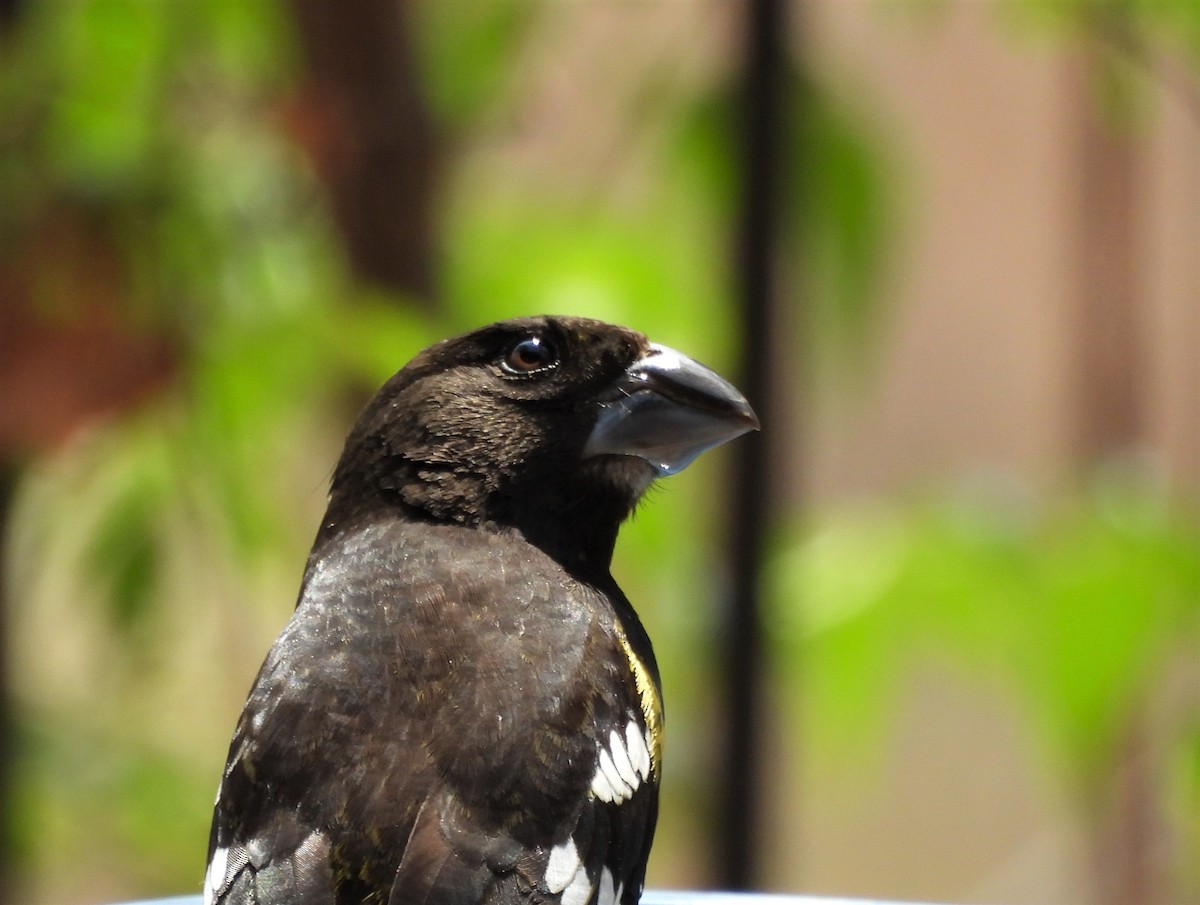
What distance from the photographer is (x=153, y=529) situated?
249cm

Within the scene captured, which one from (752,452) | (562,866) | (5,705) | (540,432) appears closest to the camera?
(562,866)

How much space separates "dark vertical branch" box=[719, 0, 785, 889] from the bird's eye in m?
0.66

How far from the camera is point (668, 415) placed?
1645mm

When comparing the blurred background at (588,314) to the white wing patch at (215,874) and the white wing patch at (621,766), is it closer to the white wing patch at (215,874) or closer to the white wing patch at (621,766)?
the white wing patch at (621,766)

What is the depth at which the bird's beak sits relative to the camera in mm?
1631

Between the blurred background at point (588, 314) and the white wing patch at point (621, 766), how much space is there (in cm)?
48

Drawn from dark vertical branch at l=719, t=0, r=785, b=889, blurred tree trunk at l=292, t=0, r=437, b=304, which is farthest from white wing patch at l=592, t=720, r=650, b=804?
Answer: blurred tree trunk at l=292, t=0, r=437, b=304

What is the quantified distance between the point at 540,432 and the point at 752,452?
745 mm

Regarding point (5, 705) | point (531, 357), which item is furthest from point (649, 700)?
point (5, 705)

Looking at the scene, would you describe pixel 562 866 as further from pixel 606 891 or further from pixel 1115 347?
pixel 1115 347

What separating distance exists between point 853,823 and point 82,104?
10.5 ft

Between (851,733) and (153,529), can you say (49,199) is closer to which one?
(153,529)

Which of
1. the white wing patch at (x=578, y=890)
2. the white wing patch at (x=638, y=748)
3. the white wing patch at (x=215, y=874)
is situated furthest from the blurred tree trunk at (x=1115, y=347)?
the white wing patch at (x=215, y=874)

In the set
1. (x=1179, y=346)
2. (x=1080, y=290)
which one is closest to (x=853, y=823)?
(x=1179, y=346)
